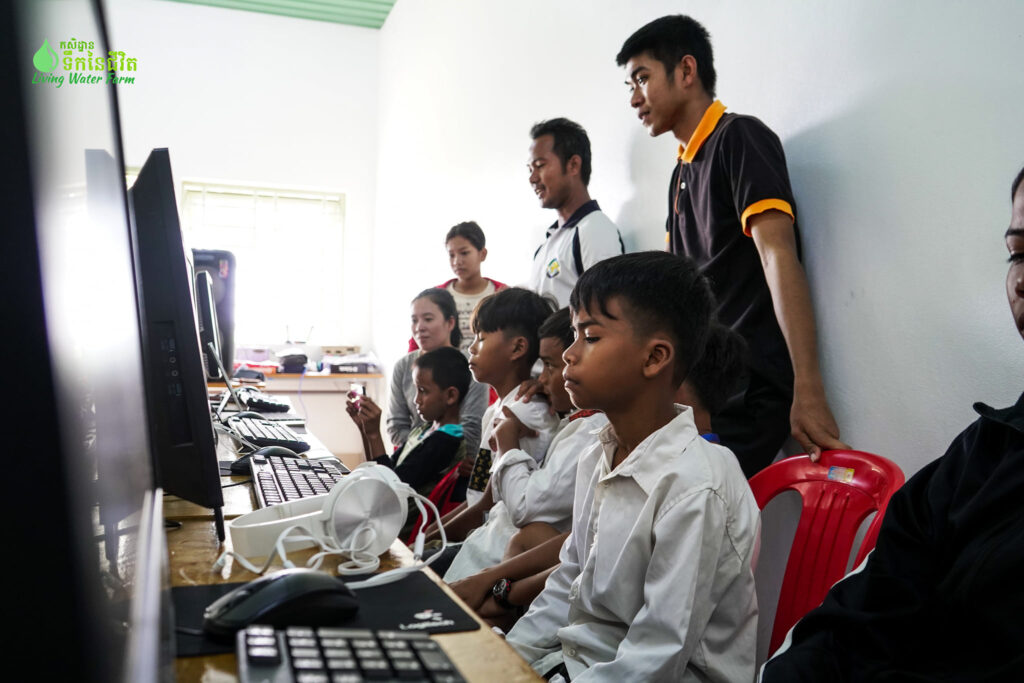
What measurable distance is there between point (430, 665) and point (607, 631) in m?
0.62

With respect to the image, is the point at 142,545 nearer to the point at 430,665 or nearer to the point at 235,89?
the point at 430,665

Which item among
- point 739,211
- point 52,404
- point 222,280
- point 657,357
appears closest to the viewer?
point 52,404

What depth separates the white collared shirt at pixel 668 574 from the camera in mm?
916

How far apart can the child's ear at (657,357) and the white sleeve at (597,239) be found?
1065 mm

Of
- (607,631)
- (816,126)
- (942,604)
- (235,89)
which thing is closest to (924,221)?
(816,126)

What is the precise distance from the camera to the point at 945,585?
85 cm

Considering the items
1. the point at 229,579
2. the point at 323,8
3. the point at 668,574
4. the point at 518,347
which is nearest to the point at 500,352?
the point at 518,347

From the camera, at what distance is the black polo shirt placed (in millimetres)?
1562

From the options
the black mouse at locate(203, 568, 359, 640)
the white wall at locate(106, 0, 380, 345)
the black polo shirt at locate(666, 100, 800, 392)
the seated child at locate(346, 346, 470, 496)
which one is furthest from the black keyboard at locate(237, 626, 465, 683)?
the white wall at locate(106, 0, 380, 345)

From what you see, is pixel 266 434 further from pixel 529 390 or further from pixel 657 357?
pixel 657 357

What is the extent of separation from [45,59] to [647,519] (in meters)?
0.89

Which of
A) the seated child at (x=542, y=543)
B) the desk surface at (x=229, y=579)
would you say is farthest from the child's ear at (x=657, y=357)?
the desk surface at (x=229, y=579)

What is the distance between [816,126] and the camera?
1605 mm

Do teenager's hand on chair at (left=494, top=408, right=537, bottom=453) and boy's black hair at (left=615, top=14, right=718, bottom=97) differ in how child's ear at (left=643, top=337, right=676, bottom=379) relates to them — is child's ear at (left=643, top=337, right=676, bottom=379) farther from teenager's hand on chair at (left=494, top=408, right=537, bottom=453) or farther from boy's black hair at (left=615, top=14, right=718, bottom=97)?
boy's black hair at (left=615, top=14, right=718, bottom=97)
